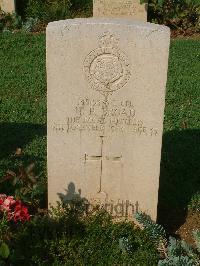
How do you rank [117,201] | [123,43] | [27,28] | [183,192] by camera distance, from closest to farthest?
1. [123,43]
2. [117,201]
3. [183,192]
4. [27,28]

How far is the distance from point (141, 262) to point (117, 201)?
608 mm

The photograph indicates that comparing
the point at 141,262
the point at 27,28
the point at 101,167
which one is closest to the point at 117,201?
the point at 101,167

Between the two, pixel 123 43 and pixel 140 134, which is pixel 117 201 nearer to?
pixel 140 134

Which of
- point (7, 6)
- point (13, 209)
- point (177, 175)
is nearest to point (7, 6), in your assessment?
point (7, 6)

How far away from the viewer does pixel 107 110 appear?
4.14 metres

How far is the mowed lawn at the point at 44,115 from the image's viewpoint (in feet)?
17.2

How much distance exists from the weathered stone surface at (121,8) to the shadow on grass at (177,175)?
4.54 metres

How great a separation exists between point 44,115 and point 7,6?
14.8 feet

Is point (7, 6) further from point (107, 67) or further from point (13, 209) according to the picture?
point (13, 209)

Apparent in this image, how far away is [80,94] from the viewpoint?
4.08m

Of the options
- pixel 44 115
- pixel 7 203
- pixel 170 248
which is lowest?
pixel 44 115

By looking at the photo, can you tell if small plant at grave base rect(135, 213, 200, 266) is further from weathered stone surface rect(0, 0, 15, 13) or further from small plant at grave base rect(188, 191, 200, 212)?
weathered stone surface rect(0, 0, 15, 13)

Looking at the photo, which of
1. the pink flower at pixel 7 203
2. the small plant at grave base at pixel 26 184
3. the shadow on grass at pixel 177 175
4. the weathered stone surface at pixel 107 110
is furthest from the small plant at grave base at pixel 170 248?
the pink flower at pixel 7 203

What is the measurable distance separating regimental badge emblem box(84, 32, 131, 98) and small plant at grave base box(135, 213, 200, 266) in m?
1.01
